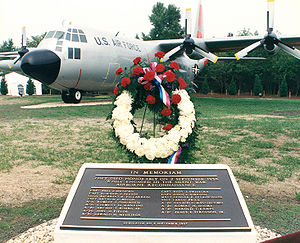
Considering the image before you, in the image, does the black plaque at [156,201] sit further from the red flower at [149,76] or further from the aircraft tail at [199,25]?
the aircraft tail at [199,25]

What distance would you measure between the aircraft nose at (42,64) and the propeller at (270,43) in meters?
10.5

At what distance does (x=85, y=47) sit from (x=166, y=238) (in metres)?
14.6

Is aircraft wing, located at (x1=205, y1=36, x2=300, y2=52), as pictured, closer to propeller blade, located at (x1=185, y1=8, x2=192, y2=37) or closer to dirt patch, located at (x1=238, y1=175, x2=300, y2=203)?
propeller blade, located at (x1=185, y1=8, x2=192, y2=37)

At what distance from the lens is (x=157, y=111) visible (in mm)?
4637

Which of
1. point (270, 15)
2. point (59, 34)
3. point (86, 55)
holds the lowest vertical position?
point (86, 55)

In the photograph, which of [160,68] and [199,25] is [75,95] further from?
[160,68]

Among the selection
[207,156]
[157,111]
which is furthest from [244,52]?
[157,111]

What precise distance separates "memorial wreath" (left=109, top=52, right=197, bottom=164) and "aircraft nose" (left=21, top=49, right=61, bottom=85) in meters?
10.9

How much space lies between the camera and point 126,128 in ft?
13.9

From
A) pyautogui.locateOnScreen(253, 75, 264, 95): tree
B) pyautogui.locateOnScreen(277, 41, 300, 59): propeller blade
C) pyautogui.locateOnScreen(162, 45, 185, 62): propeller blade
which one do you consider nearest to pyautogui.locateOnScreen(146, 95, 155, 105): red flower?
pyautogui.locateOnScreen(162, 45, 185, 62): propeller blade

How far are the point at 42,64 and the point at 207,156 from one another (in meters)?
10.3

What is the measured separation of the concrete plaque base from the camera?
9.12 ft

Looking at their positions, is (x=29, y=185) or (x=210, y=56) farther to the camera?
(x=210, y=56)

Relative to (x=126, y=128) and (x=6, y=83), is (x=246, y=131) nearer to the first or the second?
(x=126, y=128)
